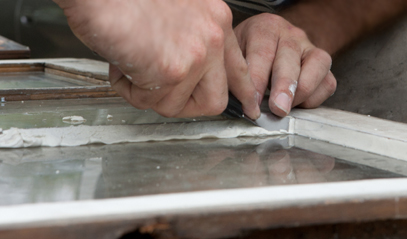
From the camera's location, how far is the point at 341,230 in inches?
17.1

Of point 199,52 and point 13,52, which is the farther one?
point 13,52

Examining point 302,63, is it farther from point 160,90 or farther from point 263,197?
point 263,197

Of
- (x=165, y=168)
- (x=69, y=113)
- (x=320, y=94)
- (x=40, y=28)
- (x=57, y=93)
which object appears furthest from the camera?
(x=40, y=28)

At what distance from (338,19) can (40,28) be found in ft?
11.5

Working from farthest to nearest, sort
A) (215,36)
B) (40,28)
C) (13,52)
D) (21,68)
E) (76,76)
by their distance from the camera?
(40,28)
(13,52)
(21,68)
(76,76)
(215,36)

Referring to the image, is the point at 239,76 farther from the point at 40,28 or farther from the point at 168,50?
the point at 40,28

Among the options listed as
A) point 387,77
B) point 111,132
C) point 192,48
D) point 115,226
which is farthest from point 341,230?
point 387,77

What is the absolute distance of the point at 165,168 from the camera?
60 cm

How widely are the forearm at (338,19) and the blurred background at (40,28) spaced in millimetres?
2925

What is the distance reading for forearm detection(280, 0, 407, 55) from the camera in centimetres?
140

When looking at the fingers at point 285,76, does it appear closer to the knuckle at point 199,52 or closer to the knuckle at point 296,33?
the knuckle at point 296,33

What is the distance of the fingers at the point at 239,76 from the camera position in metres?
0.79

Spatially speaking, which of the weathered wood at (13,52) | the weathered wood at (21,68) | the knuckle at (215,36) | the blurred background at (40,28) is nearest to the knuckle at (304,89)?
the knuckle at (215,36)

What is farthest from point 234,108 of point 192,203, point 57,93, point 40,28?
point 40,28
